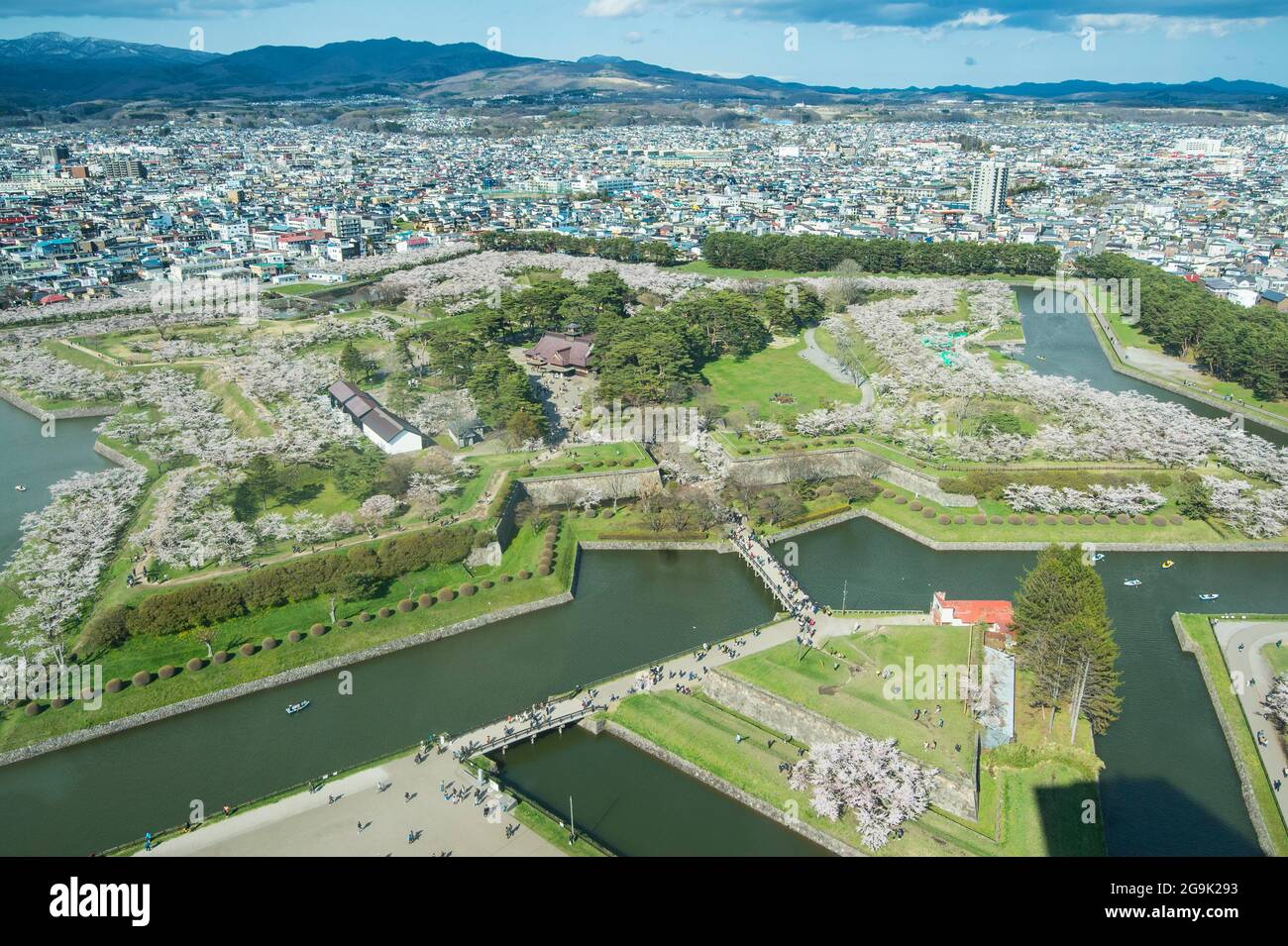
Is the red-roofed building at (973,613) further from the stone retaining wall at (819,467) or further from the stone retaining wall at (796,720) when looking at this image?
the stone retaining wall at (819,467)

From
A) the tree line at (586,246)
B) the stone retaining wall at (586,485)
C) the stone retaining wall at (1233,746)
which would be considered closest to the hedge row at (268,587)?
the stone retaining wall at (586,485)

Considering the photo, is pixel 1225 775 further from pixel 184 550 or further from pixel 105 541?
pixel 105 541

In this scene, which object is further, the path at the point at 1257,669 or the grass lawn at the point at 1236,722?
the path at the point at 1257,669

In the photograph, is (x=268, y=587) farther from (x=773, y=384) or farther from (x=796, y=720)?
(x=773, y=384)

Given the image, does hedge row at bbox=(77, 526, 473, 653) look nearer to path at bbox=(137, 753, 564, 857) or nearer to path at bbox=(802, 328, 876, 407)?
path at bbox=(137, 753, 564, 857)
